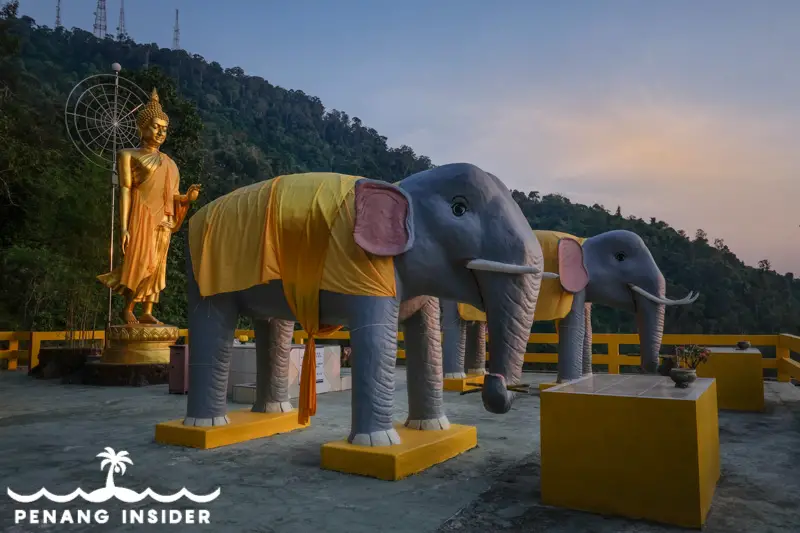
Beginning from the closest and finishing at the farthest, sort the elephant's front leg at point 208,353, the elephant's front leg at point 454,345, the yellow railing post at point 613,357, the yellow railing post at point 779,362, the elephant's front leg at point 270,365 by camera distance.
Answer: the elephant's front leg at point 208,353 → the elephant's front leg at point 270,365 → the elephant's front leg at point 454,345 → the yellow railing post at point 779,362 → the yellow railing post at point 613,357

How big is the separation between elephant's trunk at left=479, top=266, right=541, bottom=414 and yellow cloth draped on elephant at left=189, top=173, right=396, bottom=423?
2.61 feet

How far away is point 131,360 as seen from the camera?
427 inches

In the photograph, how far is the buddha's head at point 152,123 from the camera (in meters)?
10.5

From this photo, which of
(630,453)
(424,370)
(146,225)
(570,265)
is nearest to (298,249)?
(424,370)

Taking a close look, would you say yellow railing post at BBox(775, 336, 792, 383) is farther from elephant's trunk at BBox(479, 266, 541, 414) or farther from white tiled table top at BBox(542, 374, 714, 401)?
elephant's trunk at BBox(479, 266, 541, 414)

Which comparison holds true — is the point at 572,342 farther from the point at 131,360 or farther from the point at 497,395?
the point at 131,360

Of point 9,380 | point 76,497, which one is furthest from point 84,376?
point 76,497

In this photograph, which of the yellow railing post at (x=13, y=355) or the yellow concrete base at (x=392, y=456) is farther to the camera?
the yellow railing post at (x=13, y=355)

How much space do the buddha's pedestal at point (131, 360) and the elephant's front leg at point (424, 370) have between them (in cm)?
695

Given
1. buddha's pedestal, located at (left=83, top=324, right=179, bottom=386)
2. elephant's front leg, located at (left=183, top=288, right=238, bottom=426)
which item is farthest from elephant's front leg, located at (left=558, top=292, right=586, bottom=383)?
buddha's pedestal, located at (left=83, top=324, right=179, bottom=386)

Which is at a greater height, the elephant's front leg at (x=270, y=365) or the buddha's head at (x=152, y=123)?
the buddha's head at (x=152, y=123)

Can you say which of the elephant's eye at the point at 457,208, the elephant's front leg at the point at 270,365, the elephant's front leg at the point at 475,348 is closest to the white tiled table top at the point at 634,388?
the elephant's eye at the point at 457,208

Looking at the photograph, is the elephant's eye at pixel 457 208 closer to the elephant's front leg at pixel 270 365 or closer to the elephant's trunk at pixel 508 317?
the elephant's trunk at pixel 508 317

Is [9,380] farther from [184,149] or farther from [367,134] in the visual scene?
[367,134]
